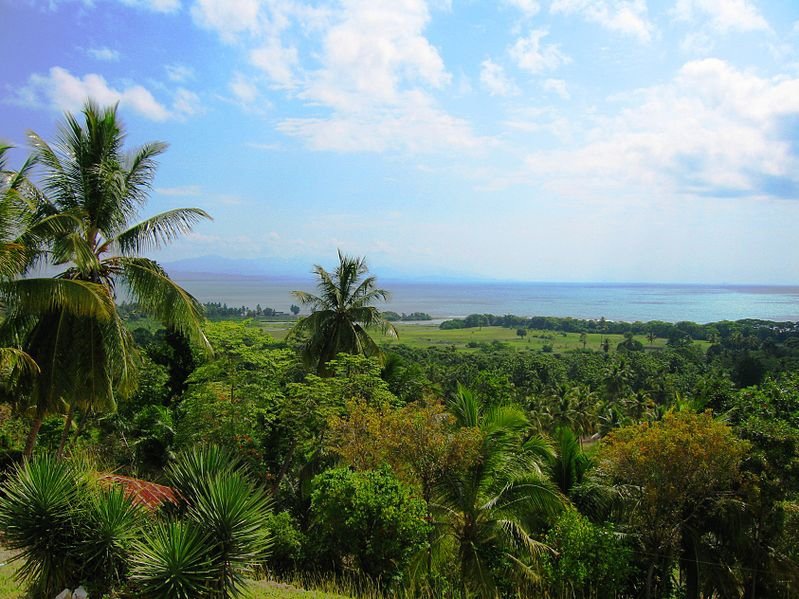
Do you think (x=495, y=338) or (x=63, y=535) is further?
(x=495, y=338)

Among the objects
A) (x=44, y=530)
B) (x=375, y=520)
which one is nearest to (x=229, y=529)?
(x=44, y=530)

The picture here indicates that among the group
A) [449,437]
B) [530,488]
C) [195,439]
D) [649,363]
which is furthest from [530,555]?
[649,363]

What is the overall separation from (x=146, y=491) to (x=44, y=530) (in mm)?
2074

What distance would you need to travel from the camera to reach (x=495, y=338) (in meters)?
134

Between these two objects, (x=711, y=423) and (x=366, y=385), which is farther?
(x=366, y=385)

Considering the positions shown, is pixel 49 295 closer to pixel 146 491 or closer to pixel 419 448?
pixel 146 491

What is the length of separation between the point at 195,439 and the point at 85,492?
8.27 m

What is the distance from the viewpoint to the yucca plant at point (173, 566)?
239 inches

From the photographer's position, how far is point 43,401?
34.4 feet

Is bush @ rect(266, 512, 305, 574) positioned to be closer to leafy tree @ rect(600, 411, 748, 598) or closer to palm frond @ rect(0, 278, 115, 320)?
palm frond @ rect(0, 278, 115, 320)

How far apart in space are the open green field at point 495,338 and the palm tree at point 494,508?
92.9 metres

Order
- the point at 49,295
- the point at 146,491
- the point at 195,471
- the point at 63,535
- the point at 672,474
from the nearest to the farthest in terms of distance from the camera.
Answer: the point at 63,535 < the point at 195,471 < the point at 146,491 < the point at 49,295 < the point at 672,474

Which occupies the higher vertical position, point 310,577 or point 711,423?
point 711,423

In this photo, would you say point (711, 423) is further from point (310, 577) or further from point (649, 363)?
point (649, 363)
